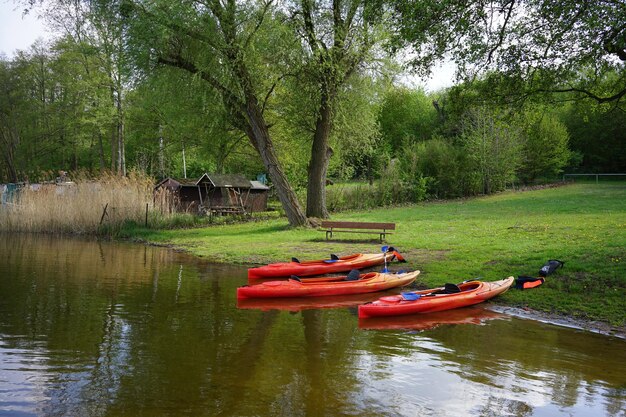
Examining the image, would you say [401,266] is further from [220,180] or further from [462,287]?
[220,180]

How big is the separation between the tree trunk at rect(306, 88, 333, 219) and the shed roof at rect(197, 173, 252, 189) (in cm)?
783

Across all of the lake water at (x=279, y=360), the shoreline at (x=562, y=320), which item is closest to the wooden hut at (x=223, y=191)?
the lake water at (x=279, y=360)

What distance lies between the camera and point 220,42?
1750 centimetres

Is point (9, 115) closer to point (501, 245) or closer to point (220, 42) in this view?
point (220, 42)

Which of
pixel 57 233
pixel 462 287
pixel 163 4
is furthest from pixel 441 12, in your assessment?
pixel 57 233

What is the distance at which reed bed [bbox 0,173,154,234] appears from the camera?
21.3 m

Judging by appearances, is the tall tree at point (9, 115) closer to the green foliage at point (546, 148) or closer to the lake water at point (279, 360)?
the lake water at point (279, 360)

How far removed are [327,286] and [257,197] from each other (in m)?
22.4

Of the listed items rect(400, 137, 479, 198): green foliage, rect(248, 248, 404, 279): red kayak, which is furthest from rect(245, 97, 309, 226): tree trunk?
rect(400, 137, 479, 198): green foliage

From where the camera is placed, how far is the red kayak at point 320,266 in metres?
11.4

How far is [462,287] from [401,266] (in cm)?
275

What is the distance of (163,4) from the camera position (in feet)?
53.4

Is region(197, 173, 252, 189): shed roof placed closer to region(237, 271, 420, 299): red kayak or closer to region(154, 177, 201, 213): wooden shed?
region(154, 177, 201, 213): wooden shed

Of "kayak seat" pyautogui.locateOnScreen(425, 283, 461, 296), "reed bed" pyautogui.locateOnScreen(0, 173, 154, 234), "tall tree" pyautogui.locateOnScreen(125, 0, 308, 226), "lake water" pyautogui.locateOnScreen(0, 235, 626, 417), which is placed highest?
"tall tree" pyautogui.locateOnScreen(125, 0, 308, 226)
